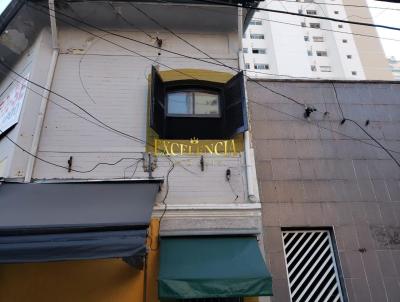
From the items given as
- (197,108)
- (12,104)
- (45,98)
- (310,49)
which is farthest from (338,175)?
(310,49)

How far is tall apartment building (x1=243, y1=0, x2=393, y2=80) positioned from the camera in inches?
1871

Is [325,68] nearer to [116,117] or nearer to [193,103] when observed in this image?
[193,103]

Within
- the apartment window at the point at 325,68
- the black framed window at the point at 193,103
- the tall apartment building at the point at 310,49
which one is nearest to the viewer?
the black framed window at the point at 193,103

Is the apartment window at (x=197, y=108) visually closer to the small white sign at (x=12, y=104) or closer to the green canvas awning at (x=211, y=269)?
the green canvas awning at (x=211, y=269)

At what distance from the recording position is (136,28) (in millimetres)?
7285

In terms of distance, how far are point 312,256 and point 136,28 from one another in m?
6.02

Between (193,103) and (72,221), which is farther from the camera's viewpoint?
(193,103)

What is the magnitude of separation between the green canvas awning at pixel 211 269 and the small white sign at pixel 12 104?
394 centimetres

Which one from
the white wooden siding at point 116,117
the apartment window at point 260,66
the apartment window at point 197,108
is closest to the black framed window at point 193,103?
the apartment window at point 197,108

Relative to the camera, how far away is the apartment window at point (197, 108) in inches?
249

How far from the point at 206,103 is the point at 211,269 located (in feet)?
11.6

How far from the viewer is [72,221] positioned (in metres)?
4.34

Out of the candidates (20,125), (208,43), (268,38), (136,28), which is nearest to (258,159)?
(208,43)

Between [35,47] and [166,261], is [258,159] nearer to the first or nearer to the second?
[166,261]
